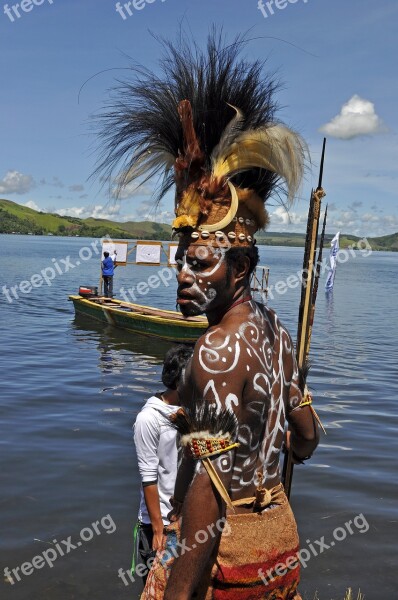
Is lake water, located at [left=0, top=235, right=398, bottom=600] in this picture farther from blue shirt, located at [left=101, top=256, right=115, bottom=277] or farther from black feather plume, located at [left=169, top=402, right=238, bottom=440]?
blue shirt, located at [left=101, top=256, right=115, bottom=277]

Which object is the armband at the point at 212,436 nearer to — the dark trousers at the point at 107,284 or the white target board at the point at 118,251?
the dark trousers at the point at 107,284

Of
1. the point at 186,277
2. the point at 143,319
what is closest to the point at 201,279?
the point at 186,277

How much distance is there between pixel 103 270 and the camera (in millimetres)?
27703

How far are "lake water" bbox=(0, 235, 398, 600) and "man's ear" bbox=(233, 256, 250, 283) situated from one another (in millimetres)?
4583

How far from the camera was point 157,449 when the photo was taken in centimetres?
452

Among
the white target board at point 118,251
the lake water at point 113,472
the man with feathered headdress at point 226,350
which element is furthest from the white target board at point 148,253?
the man with feathered headdress at point 226,350

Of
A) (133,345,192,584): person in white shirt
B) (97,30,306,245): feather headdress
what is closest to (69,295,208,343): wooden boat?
(133,345,192,584): person in white shirt

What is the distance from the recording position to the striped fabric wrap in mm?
2326

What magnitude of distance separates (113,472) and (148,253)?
27.0m

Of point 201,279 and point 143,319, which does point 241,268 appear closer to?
point 201,279

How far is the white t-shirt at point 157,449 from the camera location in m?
4.45

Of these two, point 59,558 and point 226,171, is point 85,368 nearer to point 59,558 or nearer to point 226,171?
point 59,558

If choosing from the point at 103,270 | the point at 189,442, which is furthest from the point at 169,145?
the point at 103,270

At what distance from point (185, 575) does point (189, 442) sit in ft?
1.42
